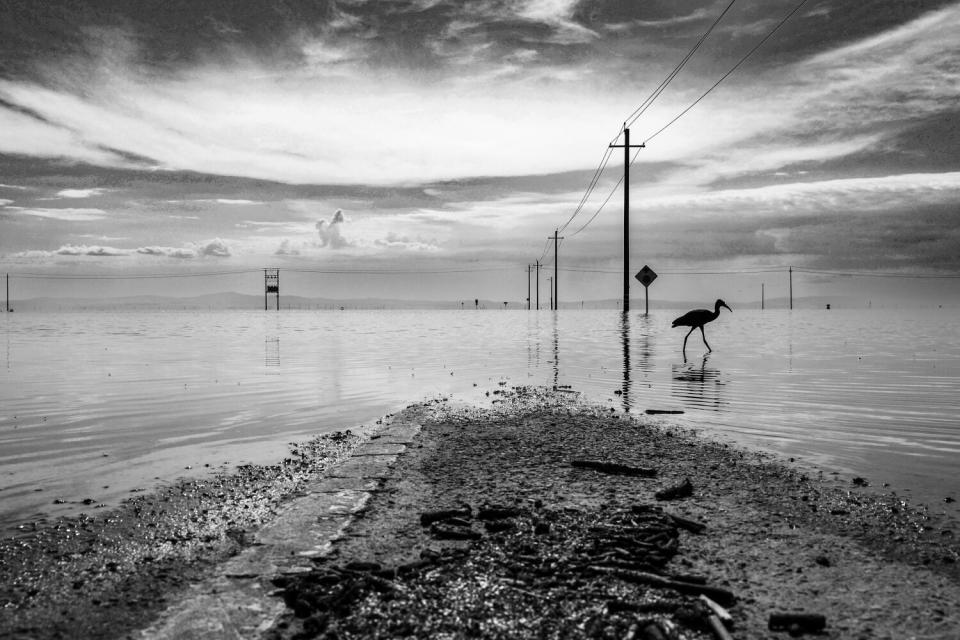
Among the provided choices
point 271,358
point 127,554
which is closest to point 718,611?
point 127,554

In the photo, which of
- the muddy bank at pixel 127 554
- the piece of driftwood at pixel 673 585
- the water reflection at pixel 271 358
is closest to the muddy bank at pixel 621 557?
the piece of driftwood at pixel 673 585

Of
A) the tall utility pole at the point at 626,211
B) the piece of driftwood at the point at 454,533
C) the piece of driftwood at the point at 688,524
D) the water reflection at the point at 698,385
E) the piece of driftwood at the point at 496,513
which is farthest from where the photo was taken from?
the tall utility pole at the point at 626,211

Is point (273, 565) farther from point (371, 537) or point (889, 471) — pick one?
point (889, 471)

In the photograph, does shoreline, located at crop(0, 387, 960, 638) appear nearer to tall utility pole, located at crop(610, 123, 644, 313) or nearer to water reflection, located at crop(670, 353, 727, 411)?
water reflection, located at crop(670, 353, 727, 411)

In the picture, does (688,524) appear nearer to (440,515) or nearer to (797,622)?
(797,622)

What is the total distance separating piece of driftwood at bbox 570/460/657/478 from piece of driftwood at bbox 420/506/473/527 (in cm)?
210

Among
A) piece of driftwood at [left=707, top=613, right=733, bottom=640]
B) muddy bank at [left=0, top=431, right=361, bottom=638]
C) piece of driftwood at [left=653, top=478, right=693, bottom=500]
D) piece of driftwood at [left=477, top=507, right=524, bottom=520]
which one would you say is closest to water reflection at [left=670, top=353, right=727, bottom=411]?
piece of driftwood at [left=653, top=478, right=693, bottom=500]

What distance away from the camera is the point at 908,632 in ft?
12.2

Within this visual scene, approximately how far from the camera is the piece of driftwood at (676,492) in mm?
6215

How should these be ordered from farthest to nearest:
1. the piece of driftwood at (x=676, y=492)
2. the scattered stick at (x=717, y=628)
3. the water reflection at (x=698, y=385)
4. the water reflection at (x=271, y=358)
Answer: the water reflection at (x=271, y=358), the water reflection at (x=698, y=385), the piece of driftwood at (x=676, y=492), the scattered stick at (x=717, y=628)

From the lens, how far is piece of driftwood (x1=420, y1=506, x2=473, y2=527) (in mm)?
5561

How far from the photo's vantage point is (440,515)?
18.4ft

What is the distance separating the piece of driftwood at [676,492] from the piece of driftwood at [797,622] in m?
2.37

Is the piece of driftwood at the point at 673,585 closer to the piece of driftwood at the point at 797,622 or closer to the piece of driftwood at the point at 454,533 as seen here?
the piece of driftwood at the point at 797,622
